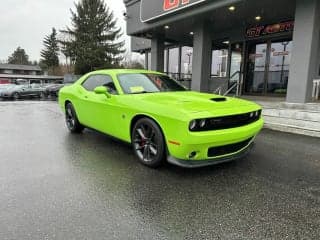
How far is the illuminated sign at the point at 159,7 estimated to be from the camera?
8920mm

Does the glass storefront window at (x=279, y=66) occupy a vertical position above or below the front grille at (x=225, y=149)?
above

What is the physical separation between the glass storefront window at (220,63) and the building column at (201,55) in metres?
2.81

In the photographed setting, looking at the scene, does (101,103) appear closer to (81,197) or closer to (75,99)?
(75,99)

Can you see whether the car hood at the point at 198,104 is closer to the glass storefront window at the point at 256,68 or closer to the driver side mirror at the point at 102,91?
the driver side mirror at the point at 102,91

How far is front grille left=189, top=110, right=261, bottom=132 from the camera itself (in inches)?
130

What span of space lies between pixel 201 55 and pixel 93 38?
99.1 feet

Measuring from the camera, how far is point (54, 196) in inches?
116

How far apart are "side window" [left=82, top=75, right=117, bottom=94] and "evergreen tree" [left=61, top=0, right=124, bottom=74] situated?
3188 cm

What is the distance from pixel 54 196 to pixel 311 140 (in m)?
5.33

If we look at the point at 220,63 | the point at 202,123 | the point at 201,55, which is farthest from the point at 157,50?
the point at 202,123

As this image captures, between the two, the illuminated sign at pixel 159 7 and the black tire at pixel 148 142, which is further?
the illuminated sign at pixel 159 7

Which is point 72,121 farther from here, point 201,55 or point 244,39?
point 244,39

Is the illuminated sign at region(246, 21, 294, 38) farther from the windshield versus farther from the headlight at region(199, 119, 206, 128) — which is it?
the headlight at region(199, 119, 206, 128)

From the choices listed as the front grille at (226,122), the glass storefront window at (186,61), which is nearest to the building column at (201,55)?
the glass storefront window at (186,61)
